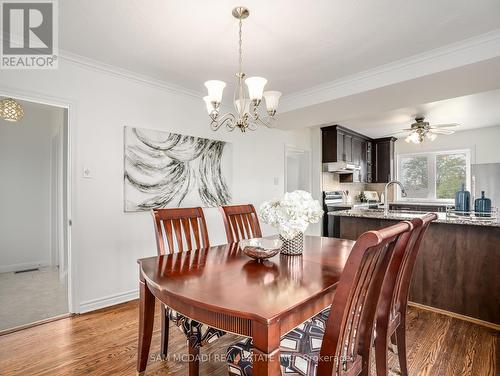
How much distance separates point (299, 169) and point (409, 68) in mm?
3166

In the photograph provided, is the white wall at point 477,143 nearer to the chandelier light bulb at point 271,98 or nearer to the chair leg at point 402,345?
the chair leg at point 402,345

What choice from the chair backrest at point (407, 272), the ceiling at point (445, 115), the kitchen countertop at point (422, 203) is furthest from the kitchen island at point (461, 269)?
the kitchen countertop at point (422, 203)

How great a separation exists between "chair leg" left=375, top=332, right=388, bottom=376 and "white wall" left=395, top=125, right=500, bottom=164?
551 cm

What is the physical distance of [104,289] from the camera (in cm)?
268

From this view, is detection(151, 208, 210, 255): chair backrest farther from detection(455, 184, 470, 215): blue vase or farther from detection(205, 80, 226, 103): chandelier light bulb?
detection(455, 184, 470, 215): blue vase

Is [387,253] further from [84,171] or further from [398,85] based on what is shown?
[84,171]

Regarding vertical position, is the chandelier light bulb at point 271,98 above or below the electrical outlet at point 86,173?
above

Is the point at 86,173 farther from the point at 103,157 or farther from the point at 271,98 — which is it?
the point at 271,98

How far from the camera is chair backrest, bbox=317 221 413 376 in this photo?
86cm

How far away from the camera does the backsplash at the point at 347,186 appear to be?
18.2ft

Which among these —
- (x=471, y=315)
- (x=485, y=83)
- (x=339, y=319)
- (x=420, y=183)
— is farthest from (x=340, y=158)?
(x=339, y=319)

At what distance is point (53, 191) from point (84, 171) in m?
2.12

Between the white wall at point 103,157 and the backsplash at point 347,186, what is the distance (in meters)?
3.30

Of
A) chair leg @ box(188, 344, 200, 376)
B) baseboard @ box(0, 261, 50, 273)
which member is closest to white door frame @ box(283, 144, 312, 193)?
chair leg @ box(188, 344, 200, 376)
